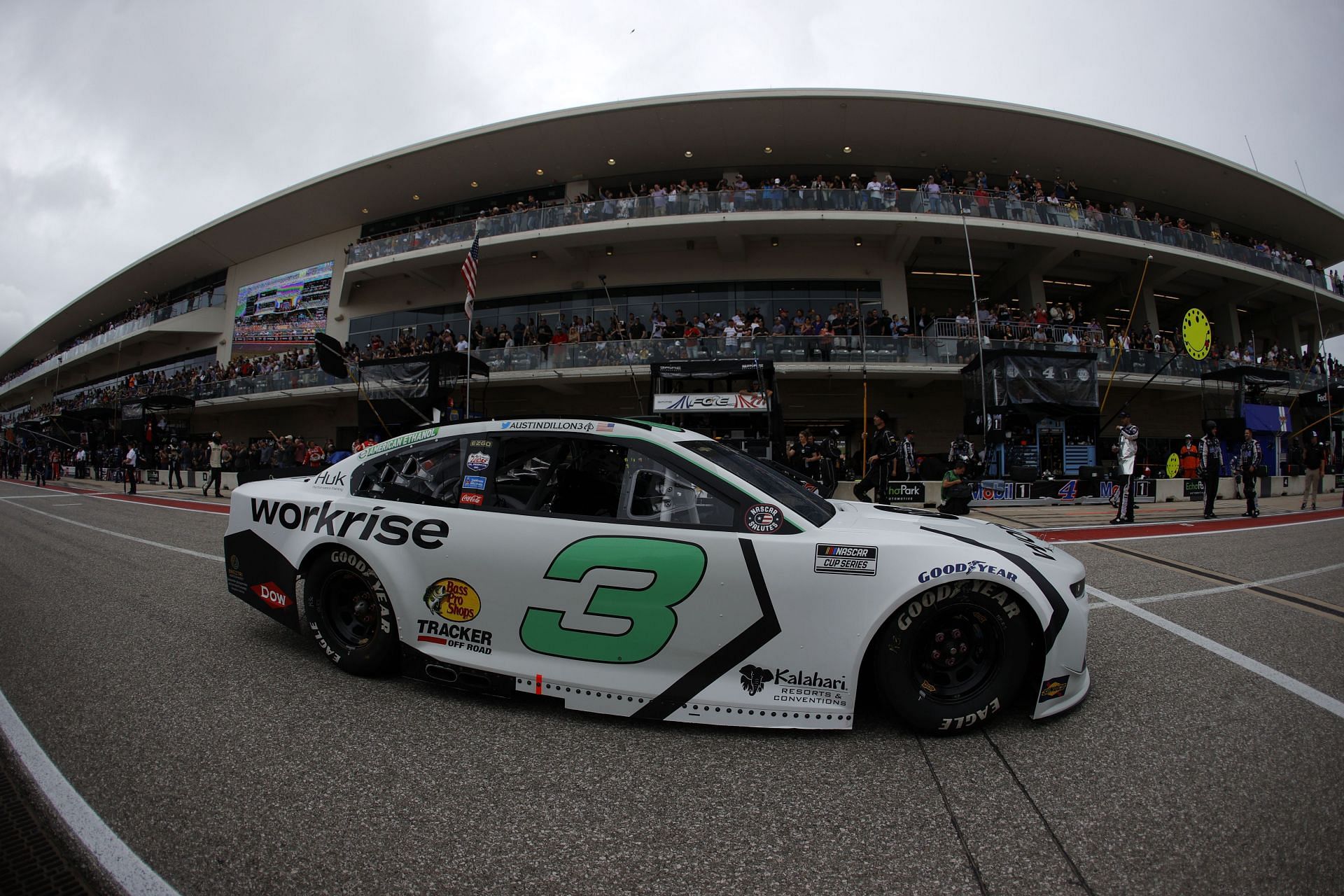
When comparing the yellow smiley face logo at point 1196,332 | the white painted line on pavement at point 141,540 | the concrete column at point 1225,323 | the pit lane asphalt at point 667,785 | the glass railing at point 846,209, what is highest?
the glass railing at point 846,209

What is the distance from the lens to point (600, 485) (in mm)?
2709

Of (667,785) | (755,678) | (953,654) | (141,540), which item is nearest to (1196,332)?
(953,654)

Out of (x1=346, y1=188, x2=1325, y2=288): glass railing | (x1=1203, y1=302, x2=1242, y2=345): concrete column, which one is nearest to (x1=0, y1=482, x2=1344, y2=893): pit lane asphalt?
(x1=346, y1=188, x2=1325, y2=288): glass railing

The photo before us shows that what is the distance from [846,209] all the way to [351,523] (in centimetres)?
1900

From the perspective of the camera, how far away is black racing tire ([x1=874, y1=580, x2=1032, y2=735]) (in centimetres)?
228

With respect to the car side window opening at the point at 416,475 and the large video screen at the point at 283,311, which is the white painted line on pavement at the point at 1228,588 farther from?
the large video screen at the point at 283,311

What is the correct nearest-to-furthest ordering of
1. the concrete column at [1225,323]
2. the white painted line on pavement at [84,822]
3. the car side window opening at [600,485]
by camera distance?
1. the white painted line on pavement at [84,822]
2. the car side window opening at [600,485]
3. the concrete column at [1225,323]

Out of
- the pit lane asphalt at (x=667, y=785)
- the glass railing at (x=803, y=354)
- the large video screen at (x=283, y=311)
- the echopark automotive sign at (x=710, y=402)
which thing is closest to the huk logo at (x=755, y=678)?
the pit lane asphalt at (x=667, y=785)

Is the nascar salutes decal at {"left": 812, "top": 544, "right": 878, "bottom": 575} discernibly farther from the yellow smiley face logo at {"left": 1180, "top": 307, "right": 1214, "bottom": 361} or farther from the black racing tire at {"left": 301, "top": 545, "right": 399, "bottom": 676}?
the yellow smiley face logo at {"left": 1180, "top": 307, "right": 1214, "bottom": 361}

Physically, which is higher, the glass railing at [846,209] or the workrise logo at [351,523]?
the glass railing at [846,209]

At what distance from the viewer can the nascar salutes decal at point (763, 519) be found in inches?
94.0

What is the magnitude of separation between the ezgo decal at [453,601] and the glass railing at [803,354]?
1356 cm

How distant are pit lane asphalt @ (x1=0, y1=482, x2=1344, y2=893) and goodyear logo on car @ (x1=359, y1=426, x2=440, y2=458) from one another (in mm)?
1266

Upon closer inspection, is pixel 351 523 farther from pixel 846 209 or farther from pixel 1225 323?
pixel 1225 323
